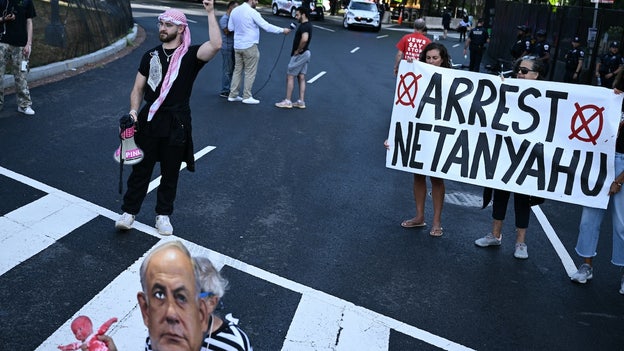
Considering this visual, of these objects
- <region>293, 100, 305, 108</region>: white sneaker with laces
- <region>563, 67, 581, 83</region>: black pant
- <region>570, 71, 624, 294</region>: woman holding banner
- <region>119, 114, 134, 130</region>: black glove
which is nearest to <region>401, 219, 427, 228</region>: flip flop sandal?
→ <region>570, 71, 624, 294</region>: woman holding banner

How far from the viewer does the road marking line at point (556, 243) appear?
7.58m

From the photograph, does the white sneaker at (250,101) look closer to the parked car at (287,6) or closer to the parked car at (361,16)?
the parked car at (361,16)

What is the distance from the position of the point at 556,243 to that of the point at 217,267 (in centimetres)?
413

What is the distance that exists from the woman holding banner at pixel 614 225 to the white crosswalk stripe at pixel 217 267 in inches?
80.6

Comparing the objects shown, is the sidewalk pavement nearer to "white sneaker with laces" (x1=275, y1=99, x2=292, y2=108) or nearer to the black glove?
"white sneaker with laces" (x1=275, y1=99, x2=292, y2=108)

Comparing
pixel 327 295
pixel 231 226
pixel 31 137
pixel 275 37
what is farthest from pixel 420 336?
pixel 275 37

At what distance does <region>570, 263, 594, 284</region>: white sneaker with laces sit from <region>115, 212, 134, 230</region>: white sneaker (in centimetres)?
411

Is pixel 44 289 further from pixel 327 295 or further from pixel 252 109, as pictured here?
pixel 252 109

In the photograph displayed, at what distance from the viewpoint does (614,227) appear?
6.96 meters

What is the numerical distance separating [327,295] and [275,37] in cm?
2478

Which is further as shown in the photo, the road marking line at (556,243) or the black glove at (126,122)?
the road marking line at (556,243)

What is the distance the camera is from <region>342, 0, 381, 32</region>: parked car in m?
42.1

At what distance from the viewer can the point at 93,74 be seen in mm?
16500

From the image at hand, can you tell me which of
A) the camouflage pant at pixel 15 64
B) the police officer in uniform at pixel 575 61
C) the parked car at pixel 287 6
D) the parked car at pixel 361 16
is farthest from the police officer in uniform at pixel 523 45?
the parked car at pixel 287 6
